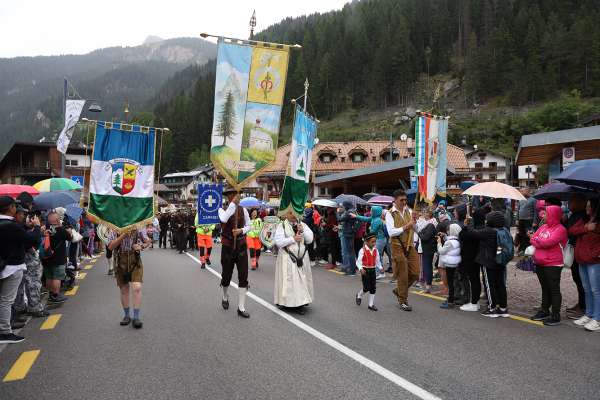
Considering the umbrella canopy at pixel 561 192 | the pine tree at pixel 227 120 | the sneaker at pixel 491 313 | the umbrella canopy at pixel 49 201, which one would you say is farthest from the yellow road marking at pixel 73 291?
the umbrella canopy at pixel 561 192

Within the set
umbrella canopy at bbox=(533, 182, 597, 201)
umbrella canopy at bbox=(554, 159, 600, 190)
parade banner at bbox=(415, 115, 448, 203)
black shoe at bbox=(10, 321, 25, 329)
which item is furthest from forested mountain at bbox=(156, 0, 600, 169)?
black shoe at bbox=(10, 321, 25, 329)

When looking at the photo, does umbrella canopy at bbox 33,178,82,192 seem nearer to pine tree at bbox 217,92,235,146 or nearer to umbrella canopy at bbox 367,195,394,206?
pine tree at bbox 217,92,235,146

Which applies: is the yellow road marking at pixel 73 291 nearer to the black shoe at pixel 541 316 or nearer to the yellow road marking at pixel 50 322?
the yellow road marking at pixel 50 322

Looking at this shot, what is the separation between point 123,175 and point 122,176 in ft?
0.07

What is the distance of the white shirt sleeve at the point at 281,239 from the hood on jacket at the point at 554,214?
4066 millimetres

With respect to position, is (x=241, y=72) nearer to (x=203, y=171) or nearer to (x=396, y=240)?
(x=396, y=240)

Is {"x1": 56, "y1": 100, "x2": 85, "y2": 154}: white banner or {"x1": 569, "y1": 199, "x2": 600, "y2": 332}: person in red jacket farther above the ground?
{"x1": 56, "y1": 100, "x2": 85, "y2": 154}: white banner

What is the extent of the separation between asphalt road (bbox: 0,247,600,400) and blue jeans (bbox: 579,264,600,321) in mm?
498

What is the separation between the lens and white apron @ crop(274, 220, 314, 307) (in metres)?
7.34

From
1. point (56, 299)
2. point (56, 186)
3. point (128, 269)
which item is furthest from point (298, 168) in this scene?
point (56, 186)

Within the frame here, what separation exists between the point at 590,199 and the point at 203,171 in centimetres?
8124

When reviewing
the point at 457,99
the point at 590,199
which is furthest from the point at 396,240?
the point at 457,99

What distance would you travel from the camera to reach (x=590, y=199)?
6512 mm

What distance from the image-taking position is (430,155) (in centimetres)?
956
